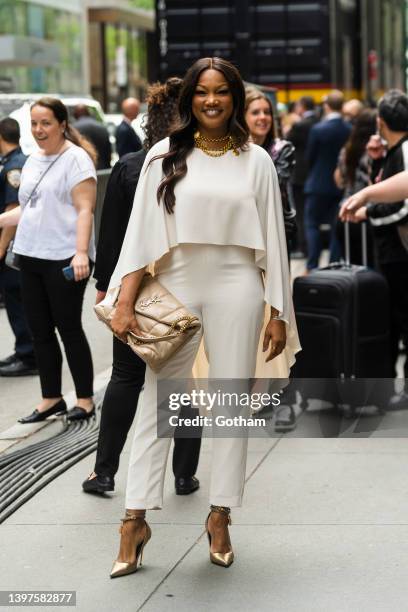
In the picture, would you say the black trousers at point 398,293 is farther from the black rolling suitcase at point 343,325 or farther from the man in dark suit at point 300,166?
the man in dark suit at point 300,166

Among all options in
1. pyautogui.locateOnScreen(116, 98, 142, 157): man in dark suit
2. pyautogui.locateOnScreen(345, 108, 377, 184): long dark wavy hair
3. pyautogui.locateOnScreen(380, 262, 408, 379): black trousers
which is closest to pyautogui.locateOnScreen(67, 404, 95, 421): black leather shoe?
pyautogui.locateOnScreen(380, 262, 408, 379): black trousers

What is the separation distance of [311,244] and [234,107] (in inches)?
371

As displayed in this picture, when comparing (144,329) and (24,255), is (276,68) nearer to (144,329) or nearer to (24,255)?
(24,255)

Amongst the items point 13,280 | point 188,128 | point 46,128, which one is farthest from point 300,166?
point 188,128

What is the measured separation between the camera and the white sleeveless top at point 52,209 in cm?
718

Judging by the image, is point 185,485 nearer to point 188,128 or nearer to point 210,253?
point 210,253

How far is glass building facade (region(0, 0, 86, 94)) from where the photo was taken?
131 ft

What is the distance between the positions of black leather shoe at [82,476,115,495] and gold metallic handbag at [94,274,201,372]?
123cm

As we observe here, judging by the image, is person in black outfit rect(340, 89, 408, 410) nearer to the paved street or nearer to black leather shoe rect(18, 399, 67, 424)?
the paved street

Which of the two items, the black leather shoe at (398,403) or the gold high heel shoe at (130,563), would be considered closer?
the gold high heel shoe at (130,563)

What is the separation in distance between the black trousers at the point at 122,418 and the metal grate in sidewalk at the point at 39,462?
41 cm

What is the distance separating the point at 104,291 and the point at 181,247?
1.14 meters

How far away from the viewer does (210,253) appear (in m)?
4.74

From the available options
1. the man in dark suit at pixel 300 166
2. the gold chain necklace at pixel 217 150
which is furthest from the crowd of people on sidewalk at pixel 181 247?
the man in dark suit at pixel 300 166
